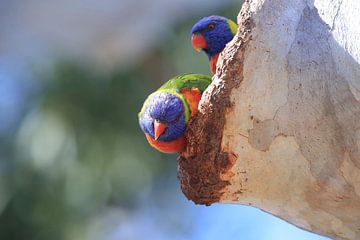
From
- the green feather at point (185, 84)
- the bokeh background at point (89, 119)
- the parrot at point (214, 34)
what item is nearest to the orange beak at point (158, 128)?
the green feather at point (185, 84)

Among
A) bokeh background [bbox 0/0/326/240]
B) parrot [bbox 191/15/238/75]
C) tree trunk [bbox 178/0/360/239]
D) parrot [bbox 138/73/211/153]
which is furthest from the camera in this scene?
bokeh background [bbox 0/0/326/240]

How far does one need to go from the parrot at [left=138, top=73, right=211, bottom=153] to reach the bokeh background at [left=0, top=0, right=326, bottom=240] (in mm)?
2658

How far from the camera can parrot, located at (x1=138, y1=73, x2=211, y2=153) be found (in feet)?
5.82

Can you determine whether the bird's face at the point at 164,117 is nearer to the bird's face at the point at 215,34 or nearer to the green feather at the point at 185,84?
the green feather at the point at 185,84

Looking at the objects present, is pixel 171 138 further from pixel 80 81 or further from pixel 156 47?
pixel 156 47

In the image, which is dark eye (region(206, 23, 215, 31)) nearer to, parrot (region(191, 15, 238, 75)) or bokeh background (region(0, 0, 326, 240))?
parrot (region(191, 15, 238, 75))

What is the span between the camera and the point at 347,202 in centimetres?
162

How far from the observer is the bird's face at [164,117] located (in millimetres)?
1779

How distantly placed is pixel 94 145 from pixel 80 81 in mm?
435

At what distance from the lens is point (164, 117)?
6.03 feet

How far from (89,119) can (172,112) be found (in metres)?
2.99

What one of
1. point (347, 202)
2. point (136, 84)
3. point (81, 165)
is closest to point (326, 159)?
point (347, 202)

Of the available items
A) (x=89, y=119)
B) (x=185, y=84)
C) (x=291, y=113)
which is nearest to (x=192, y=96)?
(x=185, y=84)

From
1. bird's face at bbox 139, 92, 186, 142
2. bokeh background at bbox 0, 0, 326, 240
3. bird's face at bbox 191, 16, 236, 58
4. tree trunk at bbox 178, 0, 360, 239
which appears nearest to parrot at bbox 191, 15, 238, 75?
bird's face at bbox 191, 16, 236, 58
